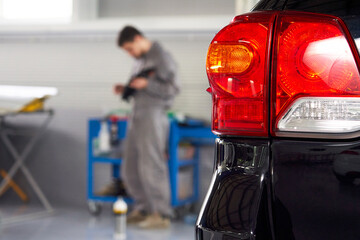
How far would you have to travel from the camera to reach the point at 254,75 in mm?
1161

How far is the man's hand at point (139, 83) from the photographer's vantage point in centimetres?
461

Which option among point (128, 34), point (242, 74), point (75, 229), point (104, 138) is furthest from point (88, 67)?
point (242, 74)

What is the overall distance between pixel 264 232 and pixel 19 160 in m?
4.48

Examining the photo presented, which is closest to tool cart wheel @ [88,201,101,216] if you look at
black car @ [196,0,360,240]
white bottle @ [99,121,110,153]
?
white bottle @ [99,121,110,153]

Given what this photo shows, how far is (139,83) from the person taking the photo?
4605 millimetres

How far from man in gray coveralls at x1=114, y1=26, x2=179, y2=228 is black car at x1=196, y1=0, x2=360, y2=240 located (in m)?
3.45

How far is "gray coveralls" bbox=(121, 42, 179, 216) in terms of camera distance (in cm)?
466

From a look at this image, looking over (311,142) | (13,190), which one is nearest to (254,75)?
(311,142)

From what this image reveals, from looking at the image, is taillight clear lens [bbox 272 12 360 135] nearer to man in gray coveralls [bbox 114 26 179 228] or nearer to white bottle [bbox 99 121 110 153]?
man in gray coveralls [bbox 114 26 179 228]

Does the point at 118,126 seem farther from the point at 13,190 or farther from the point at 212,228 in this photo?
the point at 212,228

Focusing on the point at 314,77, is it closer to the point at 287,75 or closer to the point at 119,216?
the point at 287,75

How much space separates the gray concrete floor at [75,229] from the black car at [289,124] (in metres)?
3.26

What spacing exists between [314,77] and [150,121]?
11.8 ft

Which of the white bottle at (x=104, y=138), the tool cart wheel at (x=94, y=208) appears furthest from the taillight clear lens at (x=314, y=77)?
the tool cart wheel at (x=94, y=208)
